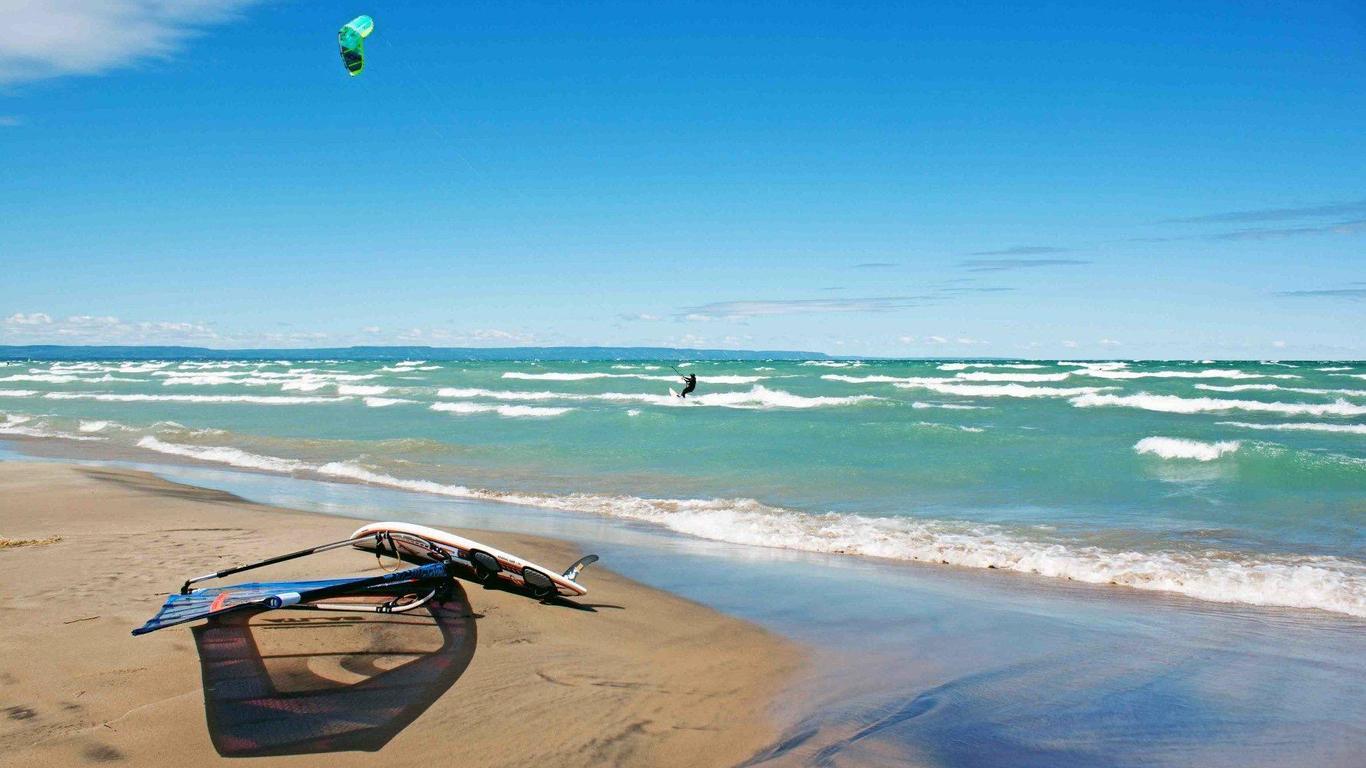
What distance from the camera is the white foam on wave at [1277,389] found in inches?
1494

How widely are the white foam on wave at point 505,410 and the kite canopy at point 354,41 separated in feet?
53.4

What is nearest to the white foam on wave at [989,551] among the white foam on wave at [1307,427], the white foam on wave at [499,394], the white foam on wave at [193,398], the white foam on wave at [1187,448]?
the white foam on wave at [1187,448]

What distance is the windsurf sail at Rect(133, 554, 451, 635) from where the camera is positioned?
504 centimetres

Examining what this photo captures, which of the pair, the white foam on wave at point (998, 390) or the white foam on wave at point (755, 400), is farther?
the white foam on wave at point (998, 390)

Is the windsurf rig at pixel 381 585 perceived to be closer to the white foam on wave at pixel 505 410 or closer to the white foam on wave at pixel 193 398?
the white foam on wave at pixel 505 410

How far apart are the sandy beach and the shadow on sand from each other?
1 cm

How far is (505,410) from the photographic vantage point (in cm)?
3031

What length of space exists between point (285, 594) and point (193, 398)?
37552 mm

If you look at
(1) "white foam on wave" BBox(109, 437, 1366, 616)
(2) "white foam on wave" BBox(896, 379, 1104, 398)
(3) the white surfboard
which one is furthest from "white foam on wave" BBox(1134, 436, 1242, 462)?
(2) "white foam on wave" BBox(896, 379, 1104, 398)

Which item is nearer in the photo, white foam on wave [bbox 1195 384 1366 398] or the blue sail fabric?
the blue sail fabric

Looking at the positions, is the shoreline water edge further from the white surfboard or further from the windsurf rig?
the windsurf rig

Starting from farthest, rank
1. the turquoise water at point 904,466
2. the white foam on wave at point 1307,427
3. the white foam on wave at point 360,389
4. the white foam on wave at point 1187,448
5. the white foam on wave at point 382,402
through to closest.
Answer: the white foam on wave at point 360,389, the white foam on wave at point 382,402, the white foam on wave at point 1307,427, the white foam on wave at point 1187,448, the turquoise water at point 904,466

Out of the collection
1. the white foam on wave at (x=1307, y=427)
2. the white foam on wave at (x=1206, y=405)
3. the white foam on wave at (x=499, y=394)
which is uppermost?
the white foam on wave at (x=1206, y=405)

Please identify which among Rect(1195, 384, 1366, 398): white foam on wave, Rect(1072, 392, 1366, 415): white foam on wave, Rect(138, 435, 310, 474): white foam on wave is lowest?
Rect(138, 435, 310, 474): white foam on wave
